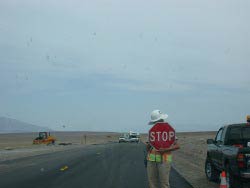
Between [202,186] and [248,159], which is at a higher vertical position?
[248,159]

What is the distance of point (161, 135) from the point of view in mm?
9188

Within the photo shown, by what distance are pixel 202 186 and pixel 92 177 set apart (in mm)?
4440

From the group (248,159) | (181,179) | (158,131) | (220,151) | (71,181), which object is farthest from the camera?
(181,179)

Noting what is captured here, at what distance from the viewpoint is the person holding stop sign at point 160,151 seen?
918 centimetres

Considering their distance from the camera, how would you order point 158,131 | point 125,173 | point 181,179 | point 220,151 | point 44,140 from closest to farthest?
1. point 158,131
2. point 220,151
3. point 181,179
4. point 125,173
5. point 44,140

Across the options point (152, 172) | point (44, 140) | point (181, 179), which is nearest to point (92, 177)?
point (181, 179)

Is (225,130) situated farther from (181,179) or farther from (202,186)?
(181,179)

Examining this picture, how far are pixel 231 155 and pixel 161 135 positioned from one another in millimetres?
4565

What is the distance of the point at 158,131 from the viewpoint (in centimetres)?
917

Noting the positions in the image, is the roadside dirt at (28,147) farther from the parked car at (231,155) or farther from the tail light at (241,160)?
the tail light at (241,160)

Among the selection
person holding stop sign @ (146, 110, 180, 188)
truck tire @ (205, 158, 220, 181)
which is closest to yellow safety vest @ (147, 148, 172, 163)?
person holding stop sign @ (146, 110, 180, 188)

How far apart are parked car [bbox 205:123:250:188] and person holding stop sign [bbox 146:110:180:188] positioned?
3.96 metres

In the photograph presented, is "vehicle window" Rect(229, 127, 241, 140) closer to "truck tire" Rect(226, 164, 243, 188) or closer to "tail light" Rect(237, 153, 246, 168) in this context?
"truck tire" Rect(226, 164, 243, 188)

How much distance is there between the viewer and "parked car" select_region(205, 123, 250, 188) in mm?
12656
